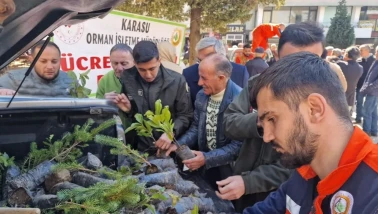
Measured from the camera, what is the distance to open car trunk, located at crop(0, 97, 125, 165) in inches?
73.5

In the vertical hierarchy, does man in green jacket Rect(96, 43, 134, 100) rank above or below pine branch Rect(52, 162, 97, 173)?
above

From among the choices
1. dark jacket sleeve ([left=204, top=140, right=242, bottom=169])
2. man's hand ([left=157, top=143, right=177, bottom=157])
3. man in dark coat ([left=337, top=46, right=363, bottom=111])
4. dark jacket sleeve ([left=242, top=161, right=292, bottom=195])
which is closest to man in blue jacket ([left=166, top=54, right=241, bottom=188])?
dark jacket sleeve ([left=204, top=140, right=242, bottom=169])

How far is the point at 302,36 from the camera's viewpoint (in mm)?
1990

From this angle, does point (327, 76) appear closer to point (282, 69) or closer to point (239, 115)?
point (282, 69)

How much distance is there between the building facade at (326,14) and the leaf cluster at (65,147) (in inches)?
1355

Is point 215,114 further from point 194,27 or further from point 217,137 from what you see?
point 194,27

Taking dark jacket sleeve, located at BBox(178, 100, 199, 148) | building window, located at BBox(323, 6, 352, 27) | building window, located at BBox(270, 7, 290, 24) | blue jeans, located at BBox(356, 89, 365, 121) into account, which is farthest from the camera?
building window, located at BBox(323, 6, 352, 27)

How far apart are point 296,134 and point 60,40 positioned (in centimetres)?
388

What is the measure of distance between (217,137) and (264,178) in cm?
62

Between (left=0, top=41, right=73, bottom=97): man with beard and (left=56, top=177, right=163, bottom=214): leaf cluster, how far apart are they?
173 centimetres

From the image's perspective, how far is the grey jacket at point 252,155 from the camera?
1.92 meters

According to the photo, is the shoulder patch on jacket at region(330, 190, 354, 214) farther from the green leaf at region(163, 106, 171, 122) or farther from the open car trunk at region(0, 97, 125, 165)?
the open car trunk at region(0, 97, 125, 165)

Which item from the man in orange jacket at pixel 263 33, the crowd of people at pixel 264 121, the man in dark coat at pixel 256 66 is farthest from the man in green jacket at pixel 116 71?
the man in orange jacket at pixel 263 33

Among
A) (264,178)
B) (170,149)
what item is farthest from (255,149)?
(170,149)
